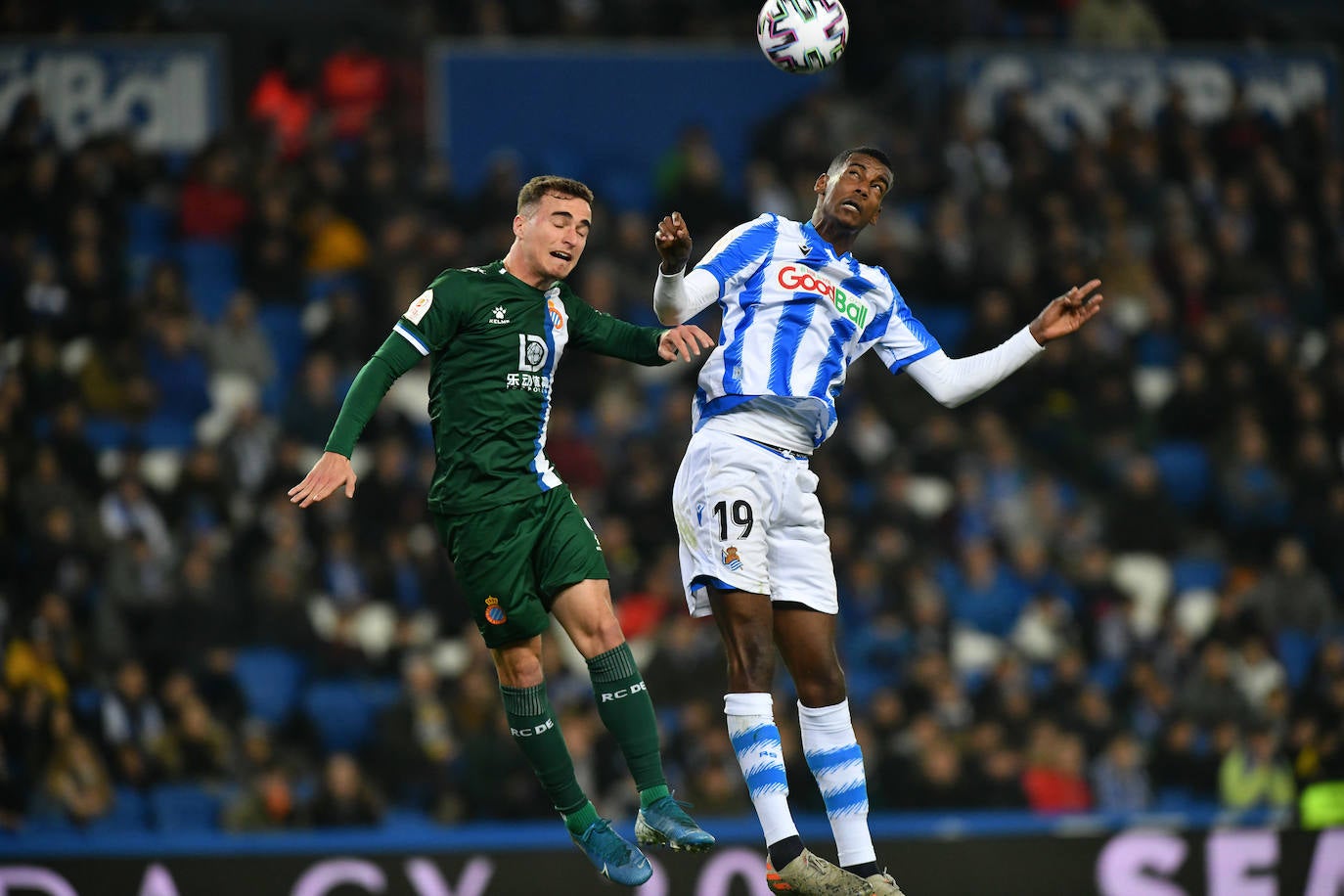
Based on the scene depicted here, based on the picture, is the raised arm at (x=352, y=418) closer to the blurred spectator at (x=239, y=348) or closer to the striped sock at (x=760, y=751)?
the striped sock at (x=760, y=751)

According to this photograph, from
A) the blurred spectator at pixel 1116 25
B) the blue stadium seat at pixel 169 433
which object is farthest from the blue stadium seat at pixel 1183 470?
the blue stadium seat at pixel 169 433

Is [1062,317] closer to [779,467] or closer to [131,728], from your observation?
[779,467]

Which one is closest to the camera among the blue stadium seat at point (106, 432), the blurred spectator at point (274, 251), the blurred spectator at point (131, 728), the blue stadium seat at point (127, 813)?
the blue stadium seat at point (127, 813)

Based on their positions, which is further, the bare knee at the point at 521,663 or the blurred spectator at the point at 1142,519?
the blurred spectator at the point at 1142,519

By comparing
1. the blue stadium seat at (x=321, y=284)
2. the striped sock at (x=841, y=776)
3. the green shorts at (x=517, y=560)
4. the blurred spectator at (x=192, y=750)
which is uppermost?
the blue stadium seat at (x=321, y=284)

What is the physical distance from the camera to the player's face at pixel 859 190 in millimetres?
7117

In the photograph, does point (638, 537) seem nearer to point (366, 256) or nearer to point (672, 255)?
point (366, 256)

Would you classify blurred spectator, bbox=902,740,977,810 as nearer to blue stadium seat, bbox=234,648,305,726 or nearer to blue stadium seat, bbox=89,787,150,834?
blue stadium seat, bbox=234,648,305,726

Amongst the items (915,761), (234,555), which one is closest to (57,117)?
(234,555)

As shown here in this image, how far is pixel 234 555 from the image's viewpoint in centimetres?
1333

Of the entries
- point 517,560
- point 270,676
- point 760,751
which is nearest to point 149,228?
point 270,676

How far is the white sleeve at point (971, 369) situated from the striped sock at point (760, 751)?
1520 mm

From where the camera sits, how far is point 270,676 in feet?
43.2

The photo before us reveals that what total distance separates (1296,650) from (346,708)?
307 inches
